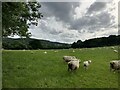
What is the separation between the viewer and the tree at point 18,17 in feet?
114

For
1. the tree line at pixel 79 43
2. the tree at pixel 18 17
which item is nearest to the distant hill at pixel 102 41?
the tree line at pixel 79 43

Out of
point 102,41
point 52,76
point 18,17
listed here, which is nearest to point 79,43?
point 102,41

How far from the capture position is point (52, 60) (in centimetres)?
3834

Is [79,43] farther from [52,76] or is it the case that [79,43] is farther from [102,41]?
[52,76]

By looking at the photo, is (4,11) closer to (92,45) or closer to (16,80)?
(16,80)

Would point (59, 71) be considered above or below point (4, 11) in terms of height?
below

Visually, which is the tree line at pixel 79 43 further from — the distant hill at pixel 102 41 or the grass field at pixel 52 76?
the grass field at pixel 52 76

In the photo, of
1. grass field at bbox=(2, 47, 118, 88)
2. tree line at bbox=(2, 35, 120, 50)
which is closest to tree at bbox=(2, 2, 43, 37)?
grass field at bbox=(2, 47, 118, 88)

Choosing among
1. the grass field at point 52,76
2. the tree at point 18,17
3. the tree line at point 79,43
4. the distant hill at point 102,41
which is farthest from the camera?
the distant hill at point 102,41

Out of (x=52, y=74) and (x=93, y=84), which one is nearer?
(x=93, y=84)

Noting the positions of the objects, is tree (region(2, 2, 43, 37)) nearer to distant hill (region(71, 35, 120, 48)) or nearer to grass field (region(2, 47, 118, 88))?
grass field (region(2, 47, 118, 88))

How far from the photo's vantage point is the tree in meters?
34.8

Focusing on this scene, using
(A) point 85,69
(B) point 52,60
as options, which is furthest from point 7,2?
(A) point 85,69

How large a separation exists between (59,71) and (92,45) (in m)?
44.9
